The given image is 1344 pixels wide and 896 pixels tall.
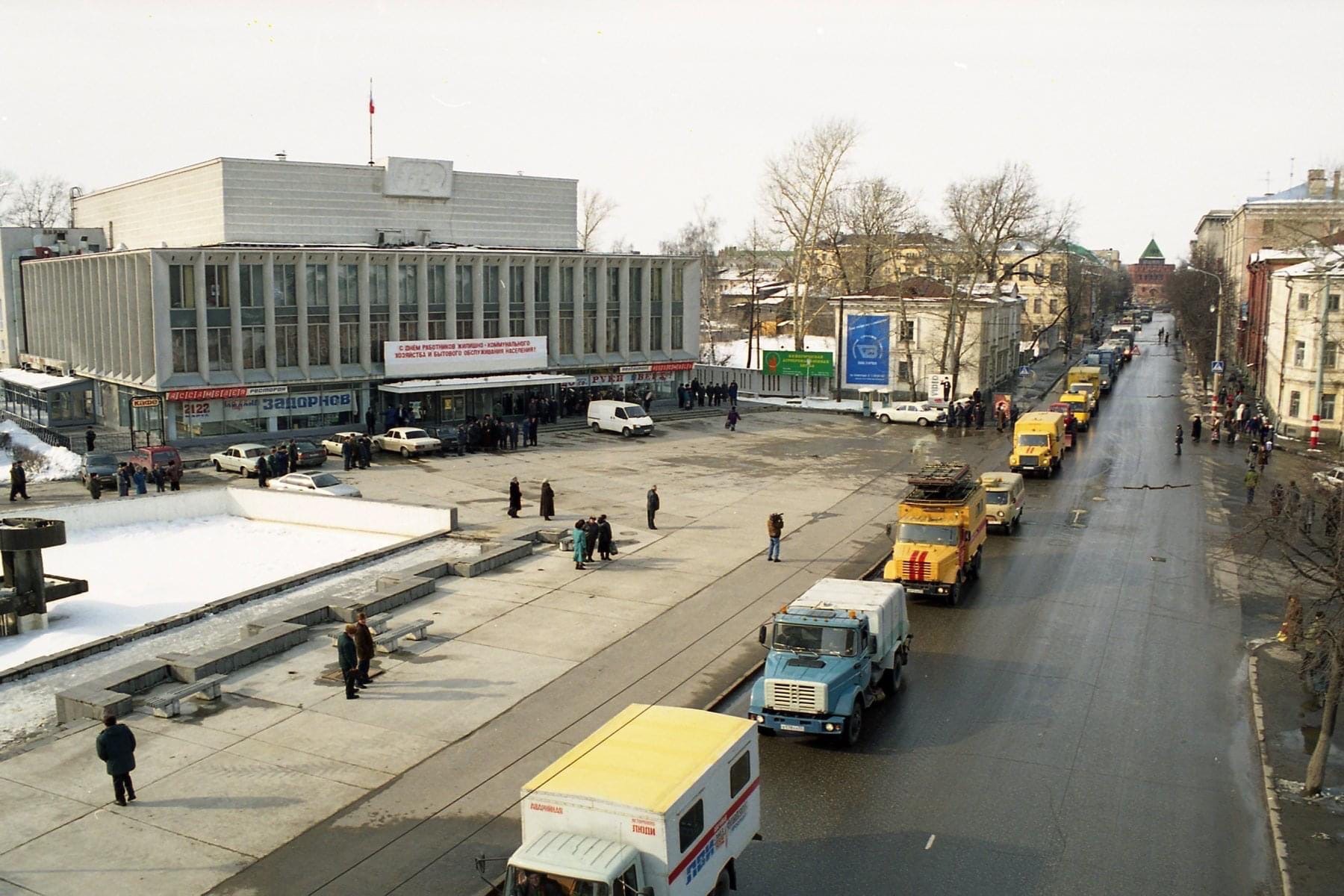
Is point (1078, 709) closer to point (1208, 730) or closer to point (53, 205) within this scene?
point (1208, 730)

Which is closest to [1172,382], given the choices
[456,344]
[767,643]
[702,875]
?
[456,344]

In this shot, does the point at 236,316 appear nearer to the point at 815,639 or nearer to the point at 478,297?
the point at 478,297

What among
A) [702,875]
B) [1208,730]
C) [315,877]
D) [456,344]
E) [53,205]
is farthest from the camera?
[53,205]

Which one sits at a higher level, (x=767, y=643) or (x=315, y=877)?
(x=767, y=643)

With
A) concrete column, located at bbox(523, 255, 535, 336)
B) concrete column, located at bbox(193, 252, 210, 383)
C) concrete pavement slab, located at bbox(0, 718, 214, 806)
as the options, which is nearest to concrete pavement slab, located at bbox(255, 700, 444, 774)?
concrete pavement slab, located at bbox(0, 718, 214, 806)

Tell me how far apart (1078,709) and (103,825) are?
1440 centimetres

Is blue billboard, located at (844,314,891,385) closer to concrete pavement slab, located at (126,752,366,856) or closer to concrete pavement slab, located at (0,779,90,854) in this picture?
concrete pavement slab, located at (126,752,366,856)

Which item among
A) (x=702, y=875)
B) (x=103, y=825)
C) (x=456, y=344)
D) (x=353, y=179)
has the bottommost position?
(x=103, y=825)

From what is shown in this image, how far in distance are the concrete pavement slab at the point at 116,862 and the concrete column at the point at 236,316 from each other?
36.3 m

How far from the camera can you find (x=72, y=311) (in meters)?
55.9

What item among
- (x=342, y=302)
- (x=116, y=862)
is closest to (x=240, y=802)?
(x=116, y=862)

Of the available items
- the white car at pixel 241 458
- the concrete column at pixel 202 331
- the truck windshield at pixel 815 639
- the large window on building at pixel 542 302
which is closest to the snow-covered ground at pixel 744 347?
the large window on building at pixel 542 302

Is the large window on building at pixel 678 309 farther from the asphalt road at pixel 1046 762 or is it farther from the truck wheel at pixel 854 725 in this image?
the truck wheel at pixel 854 725

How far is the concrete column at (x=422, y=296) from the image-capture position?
53375mm
